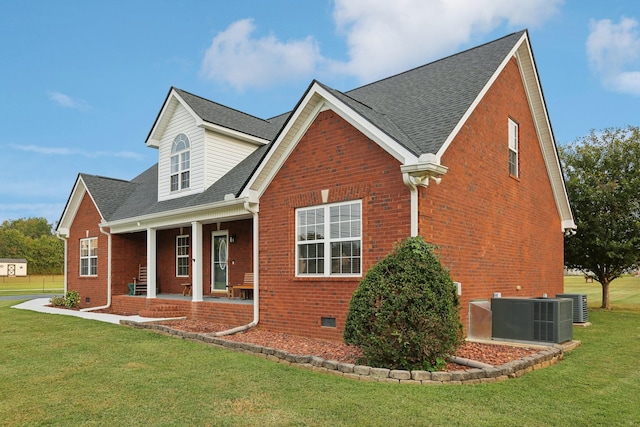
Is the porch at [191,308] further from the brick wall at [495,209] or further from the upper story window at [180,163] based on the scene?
the brick wall at [495,209]

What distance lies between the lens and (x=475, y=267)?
11.1m

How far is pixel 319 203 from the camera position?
10.9 m

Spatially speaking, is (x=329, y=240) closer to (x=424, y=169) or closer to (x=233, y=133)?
(x=424, y=169)

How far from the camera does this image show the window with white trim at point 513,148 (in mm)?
13344

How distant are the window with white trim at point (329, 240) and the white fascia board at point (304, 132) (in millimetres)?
1371

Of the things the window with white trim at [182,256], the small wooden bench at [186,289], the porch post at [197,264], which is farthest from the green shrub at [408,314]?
the window with white trim at [182,256]

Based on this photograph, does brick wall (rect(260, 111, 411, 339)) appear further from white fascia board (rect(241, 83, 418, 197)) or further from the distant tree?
the distant tree

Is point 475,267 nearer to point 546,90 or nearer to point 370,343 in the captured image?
point 370,343

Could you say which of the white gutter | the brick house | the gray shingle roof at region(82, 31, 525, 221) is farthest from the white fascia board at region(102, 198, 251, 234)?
the white gutter

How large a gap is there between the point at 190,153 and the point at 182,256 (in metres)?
4.30

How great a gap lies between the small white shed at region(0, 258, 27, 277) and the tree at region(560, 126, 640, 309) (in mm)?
83634

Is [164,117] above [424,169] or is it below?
above

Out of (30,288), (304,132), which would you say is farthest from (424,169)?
(30,288)

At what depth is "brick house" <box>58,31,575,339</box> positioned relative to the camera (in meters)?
9.93
